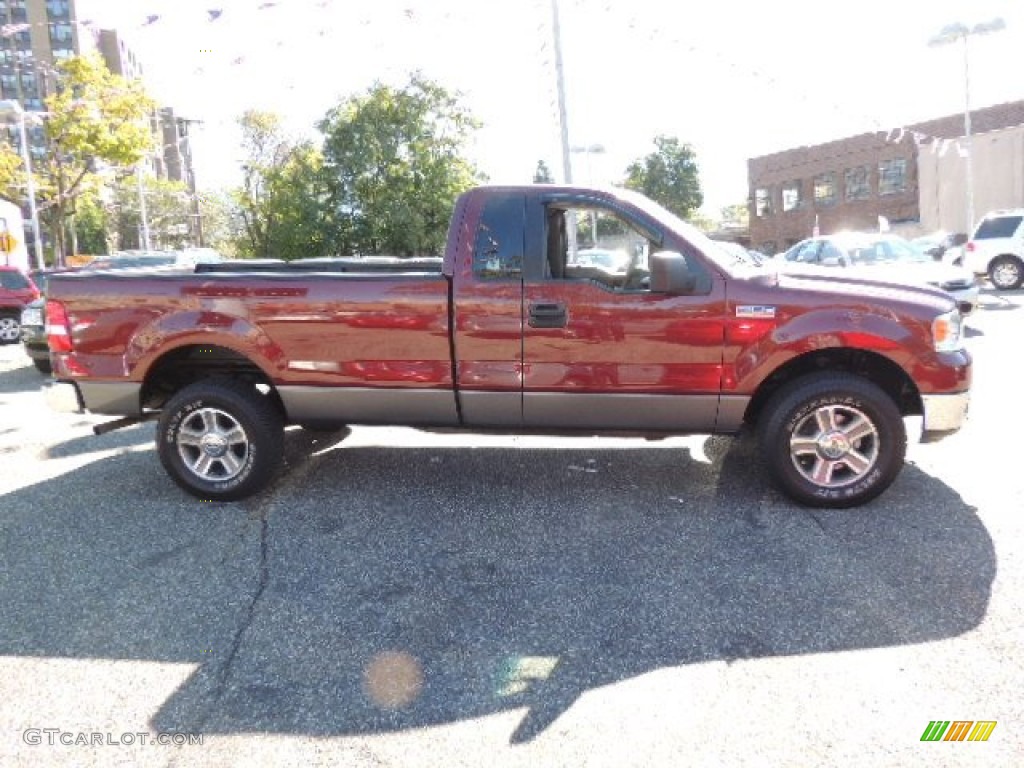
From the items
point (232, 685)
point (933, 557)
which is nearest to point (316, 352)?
point (232, 685)

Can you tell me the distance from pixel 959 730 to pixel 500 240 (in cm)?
329

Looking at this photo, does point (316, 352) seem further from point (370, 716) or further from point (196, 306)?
point (370, 716)

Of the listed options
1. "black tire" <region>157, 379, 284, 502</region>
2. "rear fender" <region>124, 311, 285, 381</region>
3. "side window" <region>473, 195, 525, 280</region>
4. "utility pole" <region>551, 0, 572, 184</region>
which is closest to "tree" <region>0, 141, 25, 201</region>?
"utility pole" <region>551, 0, 572, 184</region>

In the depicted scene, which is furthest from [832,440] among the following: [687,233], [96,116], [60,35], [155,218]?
[60,35]

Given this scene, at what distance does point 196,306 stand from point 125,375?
0.69 m

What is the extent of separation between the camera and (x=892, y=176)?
4050cm

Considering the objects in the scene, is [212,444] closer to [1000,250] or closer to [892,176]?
[1000,250]

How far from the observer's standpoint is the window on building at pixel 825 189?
44.5 metres

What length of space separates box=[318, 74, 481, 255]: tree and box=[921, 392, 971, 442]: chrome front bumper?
21.5m

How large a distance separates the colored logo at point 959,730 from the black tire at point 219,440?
12.5 ft

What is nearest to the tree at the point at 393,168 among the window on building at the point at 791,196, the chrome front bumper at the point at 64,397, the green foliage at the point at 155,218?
the chrome front bumper at the point at 64,397

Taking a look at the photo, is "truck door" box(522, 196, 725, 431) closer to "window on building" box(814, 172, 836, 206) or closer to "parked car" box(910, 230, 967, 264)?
"parked car" box(910, 230, 967, 264)

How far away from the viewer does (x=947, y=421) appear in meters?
4.35

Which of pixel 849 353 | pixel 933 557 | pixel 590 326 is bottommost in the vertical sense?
pixel 933 557
